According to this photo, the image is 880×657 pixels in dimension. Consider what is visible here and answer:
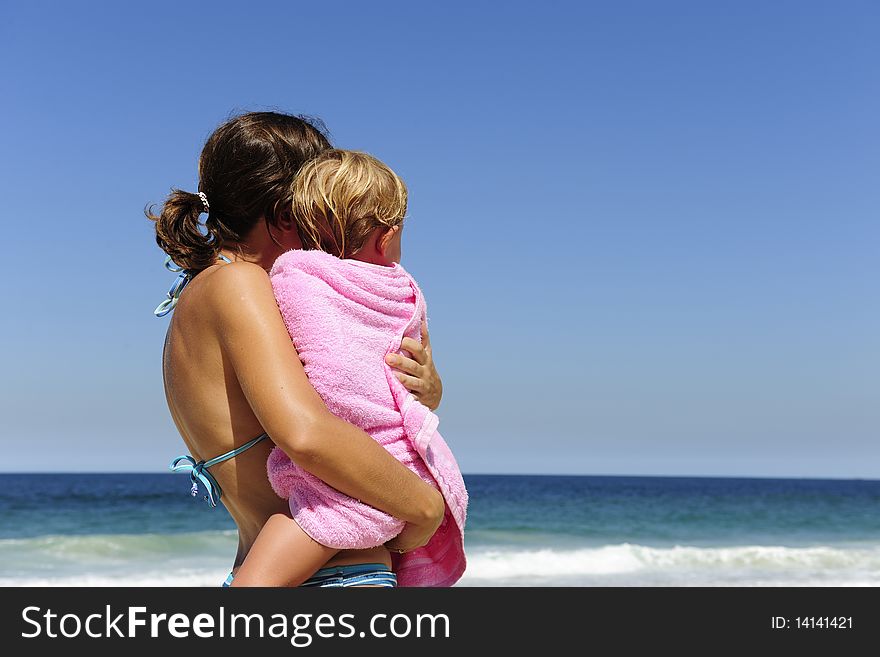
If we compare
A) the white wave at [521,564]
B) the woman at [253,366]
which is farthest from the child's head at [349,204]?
the white wave at [521,564]

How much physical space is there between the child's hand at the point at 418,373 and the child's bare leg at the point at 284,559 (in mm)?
375

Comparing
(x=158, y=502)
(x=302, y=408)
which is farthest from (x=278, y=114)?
(x=158, y=502)

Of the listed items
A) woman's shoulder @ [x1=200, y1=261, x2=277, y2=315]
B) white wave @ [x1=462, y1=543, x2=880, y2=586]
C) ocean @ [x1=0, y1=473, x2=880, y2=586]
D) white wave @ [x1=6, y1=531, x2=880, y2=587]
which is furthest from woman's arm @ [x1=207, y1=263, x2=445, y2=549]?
white wave @ [x1=462, y1=543, x2=880, y2=586]

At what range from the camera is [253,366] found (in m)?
1.74

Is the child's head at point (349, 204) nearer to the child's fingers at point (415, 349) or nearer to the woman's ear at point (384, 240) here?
the woman's ear at point (384, 240)

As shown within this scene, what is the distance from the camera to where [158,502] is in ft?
70.6

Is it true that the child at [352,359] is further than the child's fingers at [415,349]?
No

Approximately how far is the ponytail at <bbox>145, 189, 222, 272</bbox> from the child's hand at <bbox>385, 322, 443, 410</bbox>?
501 millimetres

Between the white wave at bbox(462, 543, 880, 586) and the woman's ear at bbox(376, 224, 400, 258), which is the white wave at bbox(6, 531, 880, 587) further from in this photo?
the woman's ear at bbox(376, 224, 400, 258)

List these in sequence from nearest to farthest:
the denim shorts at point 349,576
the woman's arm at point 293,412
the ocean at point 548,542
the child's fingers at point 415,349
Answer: the woman's arm at point 293,412, the denim shorts at point 349,576, the child's fingers at point 415,349, the ocean at point 548,542

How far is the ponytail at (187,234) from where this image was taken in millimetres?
2072
